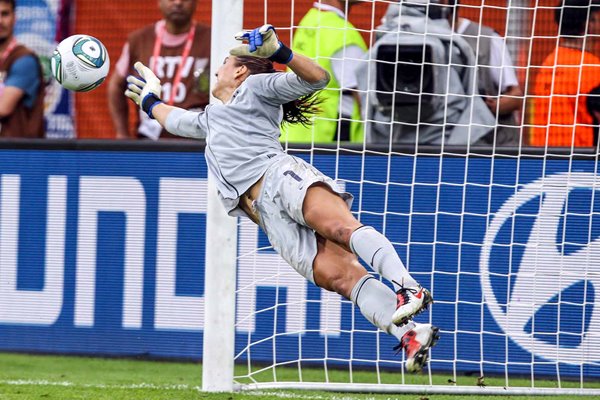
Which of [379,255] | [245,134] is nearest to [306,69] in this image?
[245,134]

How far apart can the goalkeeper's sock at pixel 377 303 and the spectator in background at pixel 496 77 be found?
2.61 meters

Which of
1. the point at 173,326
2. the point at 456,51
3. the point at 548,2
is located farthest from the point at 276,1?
the point at 173,326

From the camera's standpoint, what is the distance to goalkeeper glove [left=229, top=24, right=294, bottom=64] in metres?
5.29

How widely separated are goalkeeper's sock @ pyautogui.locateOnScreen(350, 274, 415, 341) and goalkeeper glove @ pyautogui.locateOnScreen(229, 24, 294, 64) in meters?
1.22

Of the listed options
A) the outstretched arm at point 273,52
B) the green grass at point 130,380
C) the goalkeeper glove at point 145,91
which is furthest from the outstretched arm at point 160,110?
the green grass at point 130,380

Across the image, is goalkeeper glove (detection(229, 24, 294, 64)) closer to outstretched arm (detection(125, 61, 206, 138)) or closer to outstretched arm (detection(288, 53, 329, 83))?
outstretched arm (detection(288, 53, 329, 83))

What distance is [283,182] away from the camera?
566 cm

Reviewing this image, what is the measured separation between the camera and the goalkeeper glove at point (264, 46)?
529 centimetres

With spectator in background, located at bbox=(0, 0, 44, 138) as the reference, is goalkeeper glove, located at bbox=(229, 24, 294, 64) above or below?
above

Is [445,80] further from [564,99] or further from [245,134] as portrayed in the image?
[245,134]

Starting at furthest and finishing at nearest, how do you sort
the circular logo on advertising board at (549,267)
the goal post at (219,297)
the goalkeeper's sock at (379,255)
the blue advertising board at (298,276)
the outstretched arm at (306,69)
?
the blue advertising board at (298,276) < the circular logo on advertising board at (549,267) < the goal post at (219,297) < the outstretched arm at (306,69) < the goalkeeper's sock at (379,255)

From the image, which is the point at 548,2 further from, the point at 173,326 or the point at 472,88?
the point at 173,326

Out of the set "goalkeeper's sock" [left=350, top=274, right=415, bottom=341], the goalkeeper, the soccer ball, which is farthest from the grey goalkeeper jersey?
"goalkeeper's sock" [left=350, top=274, right=415, bottom=341]

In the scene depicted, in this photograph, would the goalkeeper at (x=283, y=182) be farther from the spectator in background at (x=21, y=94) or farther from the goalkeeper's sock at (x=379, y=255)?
the spectator in background at (x=21, y=94)
